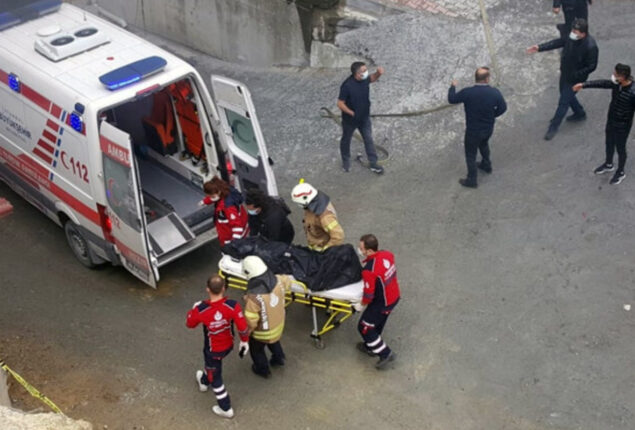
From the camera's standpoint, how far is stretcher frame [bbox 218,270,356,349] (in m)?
7.36

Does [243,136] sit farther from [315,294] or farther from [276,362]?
[276,362]

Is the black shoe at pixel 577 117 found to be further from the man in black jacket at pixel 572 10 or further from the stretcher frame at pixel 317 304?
the stretcher frame at pixel 317 304

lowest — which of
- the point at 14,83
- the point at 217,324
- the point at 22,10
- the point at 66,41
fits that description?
the point at 217,324

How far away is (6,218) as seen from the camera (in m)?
10.1

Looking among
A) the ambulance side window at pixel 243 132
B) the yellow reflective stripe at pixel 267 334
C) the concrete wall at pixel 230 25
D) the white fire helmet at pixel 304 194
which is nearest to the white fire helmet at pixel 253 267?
the yellow reflective stripe at pixel 267 334

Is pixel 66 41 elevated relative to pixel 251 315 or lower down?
elevated

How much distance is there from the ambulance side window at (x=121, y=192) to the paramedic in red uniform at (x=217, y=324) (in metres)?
1.47

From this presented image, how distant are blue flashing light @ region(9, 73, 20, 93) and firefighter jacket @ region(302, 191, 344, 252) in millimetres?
3479

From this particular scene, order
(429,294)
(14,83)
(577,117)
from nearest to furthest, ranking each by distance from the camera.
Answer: (429,294), (14,83), (577,117)

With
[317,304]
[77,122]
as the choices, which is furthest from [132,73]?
[317,304]

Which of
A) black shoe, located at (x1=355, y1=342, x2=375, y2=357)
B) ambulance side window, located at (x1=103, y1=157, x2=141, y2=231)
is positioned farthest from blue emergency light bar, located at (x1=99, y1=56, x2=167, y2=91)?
black shoe, located at (x1=355, y1=342, x2=375, y2=357)

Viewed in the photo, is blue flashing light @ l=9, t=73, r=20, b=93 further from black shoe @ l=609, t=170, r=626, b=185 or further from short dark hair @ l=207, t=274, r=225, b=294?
black shoe @ l=609, t=170, r=626, b=185

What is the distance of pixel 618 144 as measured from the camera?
9094 millimetres

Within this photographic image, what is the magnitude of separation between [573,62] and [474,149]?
156 centimetres
